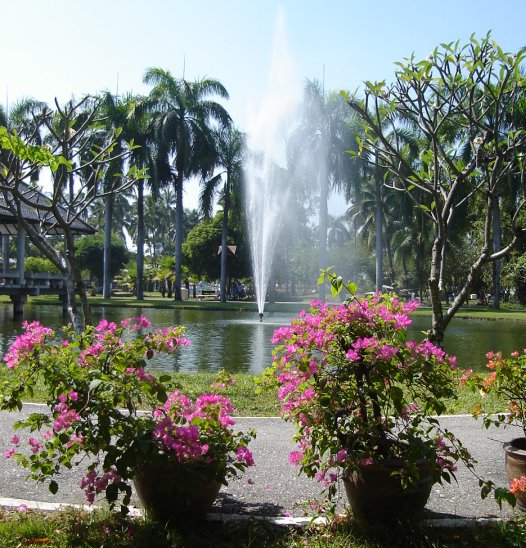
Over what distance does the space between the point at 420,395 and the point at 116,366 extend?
72.4 inches

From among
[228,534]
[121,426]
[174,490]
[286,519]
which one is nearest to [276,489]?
[286,519]

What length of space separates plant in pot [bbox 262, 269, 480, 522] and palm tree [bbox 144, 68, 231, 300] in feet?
117

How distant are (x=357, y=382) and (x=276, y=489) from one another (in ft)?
4.46

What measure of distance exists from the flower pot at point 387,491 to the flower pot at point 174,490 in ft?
2.71

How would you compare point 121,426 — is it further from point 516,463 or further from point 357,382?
point 516,463

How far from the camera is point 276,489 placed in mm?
4387

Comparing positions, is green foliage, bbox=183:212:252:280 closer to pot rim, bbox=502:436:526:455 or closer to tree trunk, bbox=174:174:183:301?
tree trunk, bbox=174:174:183:301

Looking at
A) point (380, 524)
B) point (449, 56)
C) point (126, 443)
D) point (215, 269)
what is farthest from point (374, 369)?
point (215, 269)

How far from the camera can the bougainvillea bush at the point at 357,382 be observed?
3416mm

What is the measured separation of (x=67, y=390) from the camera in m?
3.32

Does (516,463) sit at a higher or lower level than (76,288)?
lower

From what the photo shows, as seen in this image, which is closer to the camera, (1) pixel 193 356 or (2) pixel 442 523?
(2) pixel 442 523

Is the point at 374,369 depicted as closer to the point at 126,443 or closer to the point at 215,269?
the point at 126,443

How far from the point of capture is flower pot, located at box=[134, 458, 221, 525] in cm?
338
